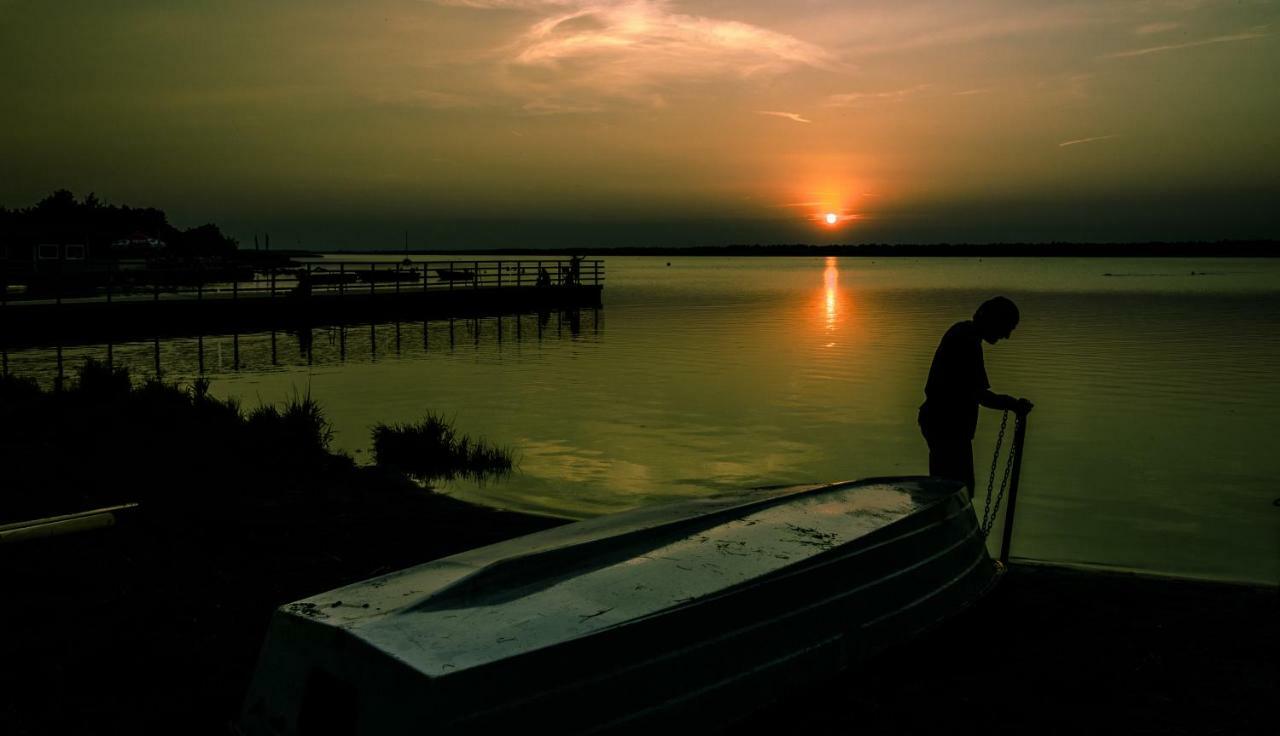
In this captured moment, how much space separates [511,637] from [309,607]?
85cm

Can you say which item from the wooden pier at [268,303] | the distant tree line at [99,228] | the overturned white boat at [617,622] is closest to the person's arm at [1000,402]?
the overturned white boat at [617,622]

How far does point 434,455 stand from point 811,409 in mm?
8585

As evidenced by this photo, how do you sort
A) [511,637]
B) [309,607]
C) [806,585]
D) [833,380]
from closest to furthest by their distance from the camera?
[511,637], [309,607], [806,585], [833,380]

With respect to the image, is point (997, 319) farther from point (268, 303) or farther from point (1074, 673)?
point (268, 303)

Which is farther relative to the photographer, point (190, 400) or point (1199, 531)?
point (190, 400)

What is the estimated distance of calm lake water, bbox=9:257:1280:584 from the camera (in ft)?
35.1

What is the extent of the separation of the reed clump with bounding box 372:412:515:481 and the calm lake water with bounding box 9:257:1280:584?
406mm

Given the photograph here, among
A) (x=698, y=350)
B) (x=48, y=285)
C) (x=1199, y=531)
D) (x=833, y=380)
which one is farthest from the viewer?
(x=48, y=285)

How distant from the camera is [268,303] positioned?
3419 cm

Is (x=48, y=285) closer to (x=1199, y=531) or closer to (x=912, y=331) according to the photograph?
(x=912, y=331)

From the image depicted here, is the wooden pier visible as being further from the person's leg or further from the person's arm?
the person's arm

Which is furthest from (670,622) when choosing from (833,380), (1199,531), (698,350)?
(698,350)

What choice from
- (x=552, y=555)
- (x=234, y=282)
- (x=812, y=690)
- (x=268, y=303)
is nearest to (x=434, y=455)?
(x=552, y=555)

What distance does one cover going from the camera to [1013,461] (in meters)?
7.04
